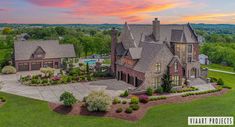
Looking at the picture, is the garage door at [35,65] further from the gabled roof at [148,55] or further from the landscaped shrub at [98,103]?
the landscaped shrub at [98,103]

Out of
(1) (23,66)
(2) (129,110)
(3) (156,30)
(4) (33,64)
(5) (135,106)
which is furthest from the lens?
(4) (33,64)

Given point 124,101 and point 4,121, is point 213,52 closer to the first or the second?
point 124,101

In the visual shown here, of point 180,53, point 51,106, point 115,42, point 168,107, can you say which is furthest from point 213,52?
point 51,106

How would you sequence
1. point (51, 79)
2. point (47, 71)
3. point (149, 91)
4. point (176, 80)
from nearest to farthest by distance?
point (149, 91)
point (176, 80)
point (51, 79)
point (47, 71)

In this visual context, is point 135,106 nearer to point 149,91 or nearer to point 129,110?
point 129,110

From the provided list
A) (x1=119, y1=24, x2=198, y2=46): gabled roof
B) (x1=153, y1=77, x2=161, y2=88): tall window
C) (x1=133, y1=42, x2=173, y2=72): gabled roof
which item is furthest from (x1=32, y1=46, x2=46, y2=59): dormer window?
(x1=153, y1=77, x2=161, y2=88): tall window

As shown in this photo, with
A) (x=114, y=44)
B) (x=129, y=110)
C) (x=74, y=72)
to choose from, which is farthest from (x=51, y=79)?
(x=129, y=110)

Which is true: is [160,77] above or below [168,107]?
above
